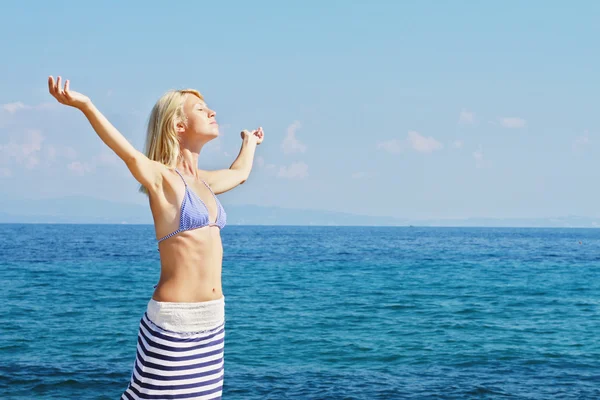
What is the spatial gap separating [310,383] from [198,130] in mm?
11221

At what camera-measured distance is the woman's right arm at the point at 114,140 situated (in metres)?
3.60

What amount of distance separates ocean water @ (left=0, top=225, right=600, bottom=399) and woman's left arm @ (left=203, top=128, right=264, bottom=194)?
9071 millimetres

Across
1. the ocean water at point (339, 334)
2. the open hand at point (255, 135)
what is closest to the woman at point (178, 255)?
the open hand at point (255, 135)

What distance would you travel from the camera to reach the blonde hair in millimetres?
4152

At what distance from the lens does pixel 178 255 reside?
4.00 m

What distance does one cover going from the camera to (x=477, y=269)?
47.8 metres

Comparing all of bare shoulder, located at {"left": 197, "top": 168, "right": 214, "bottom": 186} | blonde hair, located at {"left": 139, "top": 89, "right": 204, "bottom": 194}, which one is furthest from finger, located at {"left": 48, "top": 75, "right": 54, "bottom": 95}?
bare shoulder, located at {"left": 197, "top": 168, "right": 214, "bottom": 186}

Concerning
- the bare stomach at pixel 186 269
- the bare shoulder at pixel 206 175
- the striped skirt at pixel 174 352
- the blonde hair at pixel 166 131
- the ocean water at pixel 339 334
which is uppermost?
the blonde hair at pixel 166 131

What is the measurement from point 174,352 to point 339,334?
1767 centimetres

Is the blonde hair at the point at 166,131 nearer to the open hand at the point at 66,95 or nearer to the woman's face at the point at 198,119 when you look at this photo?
the woman's face at the point at 198,119

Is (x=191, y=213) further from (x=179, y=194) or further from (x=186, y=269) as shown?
(x=186, y=269)

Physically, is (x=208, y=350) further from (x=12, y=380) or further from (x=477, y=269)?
(x=477, y=269)

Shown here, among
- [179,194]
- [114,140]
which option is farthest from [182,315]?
[114,140]

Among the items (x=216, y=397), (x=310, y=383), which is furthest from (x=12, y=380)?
→ (x=216, y=397)
